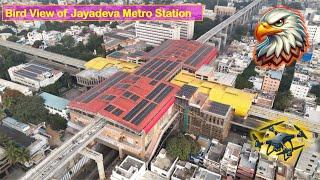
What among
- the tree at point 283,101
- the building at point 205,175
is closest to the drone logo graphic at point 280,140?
the building at point 205,175

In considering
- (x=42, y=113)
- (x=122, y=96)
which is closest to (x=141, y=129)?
(x=122, y=96)

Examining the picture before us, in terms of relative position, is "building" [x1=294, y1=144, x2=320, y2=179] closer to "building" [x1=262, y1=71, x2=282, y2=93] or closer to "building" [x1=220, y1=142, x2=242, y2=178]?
"building" [x1=220, y1=142, x2=242, y2=178]

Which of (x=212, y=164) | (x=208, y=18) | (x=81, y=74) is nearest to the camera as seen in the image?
(x=212, y=164)

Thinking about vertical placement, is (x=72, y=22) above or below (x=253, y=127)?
above

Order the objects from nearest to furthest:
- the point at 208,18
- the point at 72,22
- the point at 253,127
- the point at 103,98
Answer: the point at 103,98 → the point at 253,127 → the point at 72,22 → the point at 208,18

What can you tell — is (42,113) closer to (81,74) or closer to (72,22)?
(81,74)

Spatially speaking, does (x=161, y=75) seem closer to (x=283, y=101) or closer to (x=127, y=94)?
(x=127, y=94)

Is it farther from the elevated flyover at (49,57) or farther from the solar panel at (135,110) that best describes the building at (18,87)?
the solar panel at (135,110)
